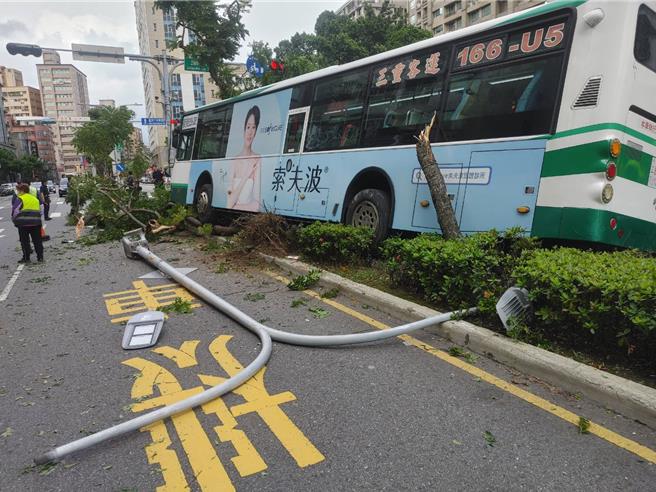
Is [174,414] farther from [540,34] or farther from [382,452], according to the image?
[540,34]

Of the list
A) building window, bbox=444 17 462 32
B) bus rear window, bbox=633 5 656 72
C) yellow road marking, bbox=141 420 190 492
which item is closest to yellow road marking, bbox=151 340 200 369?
yellow road marking, bbox=141 420 190 492

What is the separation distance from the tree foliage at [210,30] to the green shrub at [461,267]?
12049 millimetres

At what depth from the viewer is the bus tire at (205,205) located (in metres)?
11.5

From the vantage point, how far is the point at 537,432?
8.37 feet

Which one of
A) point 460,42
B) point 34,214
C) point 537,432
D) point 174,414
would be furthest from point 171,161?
point 537,432

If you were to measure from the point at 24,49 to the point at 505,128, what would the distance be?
1511 cm

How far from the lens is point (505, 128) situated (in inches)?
202

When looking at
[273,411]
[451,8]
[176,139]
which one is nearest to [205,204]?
[176,139]

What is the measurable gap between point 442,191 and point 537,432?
3246 millimetres

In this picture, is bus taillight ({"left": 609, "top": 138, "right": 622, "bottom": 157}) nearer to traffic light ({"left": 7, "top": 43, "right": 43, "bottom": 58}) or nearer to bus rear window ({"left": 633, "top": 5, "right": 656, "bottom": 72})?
bus rear window ({"left": 633, "top": 5, "right": 656, "bottom": 72})

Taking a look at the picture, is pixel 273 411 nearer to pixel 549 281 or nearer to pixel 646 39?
pixel 549 281

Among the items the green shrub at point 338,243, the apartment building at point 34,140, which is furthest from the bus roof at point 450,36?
the apartment building at point 34,140

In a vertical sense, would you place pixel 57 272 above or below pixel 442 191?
below

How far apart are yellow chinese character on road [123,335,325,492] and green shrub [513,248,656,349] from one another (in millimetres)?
2120
